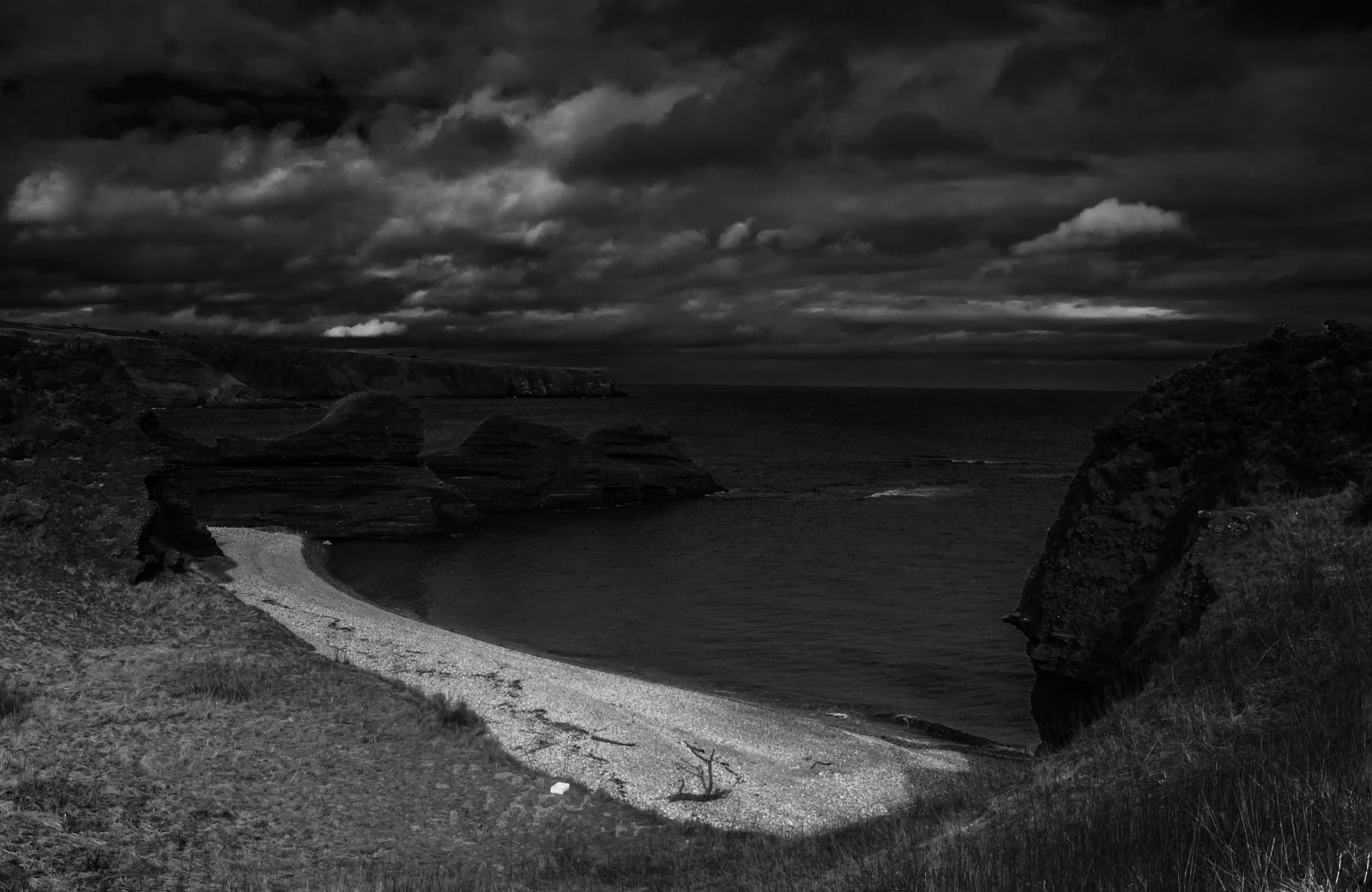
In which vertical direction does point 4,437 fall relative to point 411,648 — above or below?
above

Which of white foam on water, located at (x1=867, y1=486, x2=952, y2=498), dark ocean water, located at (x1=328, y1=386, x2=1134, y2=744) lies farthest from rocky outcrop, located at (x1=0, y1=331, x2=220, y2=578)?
white foam on water, located at (x1=867, y1=486, x2=952, y2=498)

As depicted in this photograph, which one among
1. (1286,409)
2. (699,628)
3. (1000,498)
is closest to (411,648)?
(699,628)

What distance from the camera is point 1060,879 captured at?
5.64 m

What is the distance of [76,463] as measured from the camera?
2298 centimetres

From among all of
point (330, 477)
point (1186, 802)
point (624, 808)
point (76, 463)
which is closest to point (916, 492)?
point (330, 477)

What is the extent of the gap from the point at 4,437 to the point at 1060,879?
24667 mm

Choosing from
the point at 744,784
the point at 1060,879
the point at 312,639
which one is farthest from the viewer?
the point at 312,639

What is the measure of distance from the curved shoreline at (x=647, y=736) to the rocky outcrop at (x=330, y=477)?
2035 centimetres

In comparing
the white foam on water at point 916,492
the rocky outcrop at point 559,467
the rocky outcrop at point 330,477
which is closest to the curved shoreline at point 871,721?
the rocky outcrop at point 330,477

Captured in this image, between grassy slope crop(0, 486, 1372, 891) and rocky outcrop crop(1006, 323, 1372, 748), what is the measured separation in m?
0.92

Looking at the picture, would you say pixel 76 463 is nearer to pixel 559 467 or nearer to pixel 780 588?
pixel 780 588

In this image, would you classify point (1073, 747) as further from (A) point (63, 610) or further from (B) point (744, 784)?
(A) point (63, 610)

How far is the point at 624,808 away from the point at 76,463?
16829 mm

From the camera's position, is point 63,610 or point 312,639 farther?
point 312,639
